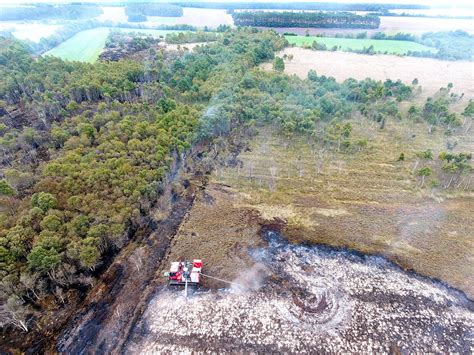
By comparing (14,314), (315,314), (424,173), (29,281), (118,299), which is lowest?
(118,299)

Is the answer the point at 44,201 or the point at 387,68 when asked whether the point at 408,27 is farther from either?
the point at 44,201

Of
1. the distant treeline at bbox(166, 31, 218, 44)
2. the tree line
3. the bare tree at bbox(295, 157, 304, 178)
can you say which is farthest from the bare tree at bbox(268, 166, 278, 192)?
the distant treeline at bbox(166, 31, 218, 44)

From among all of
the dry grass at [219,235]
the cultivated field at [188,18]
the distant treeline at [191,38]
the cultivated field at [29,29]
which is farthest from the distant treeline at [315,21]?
the dry grass at [219,235]

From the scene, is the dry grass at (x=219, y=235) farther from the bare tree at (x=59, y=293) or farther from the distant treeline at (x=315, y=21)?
the distant treeline at (x=315, y=21)

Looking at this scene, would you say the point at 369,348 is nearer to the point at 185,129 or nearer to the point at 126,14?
the point at 185,129

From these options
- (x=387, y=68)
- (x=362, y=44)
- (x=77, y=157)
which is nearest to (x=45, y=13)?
(x=77, y=157)

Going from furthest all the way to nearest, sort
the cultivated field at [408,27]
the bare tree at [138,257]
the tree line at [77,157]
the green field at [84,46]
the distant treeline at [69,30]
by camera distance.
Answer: the cultivated field at [408,27] < the distant treeline at [69,30] < the green field at [84,46] < the bare tree at [138,257] < the tree line at [77,157]

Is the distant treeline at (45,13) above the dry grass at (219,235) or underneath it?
above
